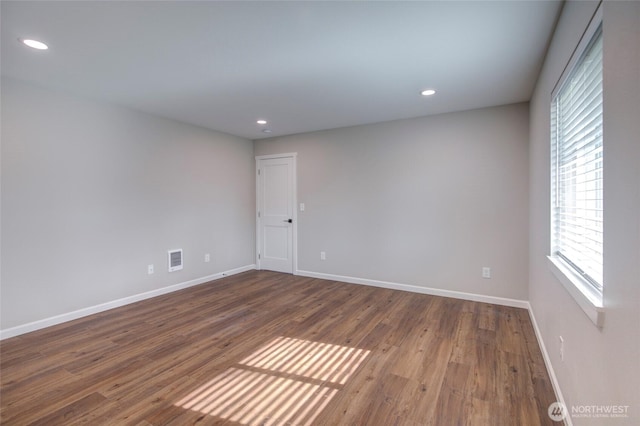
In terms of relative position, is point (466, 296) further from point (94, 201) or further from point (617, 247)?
point (94, 201)

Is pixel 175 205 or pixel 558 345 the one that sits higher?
pixel 175 205

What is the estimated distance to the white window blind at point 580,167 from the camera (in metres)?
1.37

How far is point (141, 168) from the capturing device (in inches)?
150

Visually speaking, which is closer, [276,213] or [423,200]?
[423,200]

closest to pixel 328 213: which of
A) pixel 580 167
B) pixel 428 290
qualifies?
pixel 428 290

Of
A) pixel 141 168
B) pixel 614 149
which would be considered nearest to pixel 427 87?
pixel 614 149

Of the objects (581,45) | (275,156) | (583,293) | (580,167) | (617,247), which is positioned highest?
(275,156)

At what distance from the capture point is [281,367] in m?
2.27

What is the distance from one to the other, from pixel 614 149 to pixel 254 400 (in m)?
2.26

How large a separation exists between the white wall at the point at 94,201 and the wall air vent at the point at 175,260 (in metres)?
0.09

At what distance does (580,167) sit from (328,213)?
3513mm

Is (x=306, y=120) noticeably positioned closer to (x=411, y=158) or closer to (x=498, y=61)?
(x=411, y=158)

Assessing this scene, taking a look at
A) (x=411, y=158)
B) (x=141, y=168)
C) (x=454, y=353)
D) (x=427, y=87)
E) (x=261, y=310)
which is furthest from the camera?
(x=411, y=158)

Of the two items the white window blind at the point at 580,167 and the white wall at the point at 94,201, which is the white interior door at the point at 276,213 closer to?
the white wall at the point at 94,201
